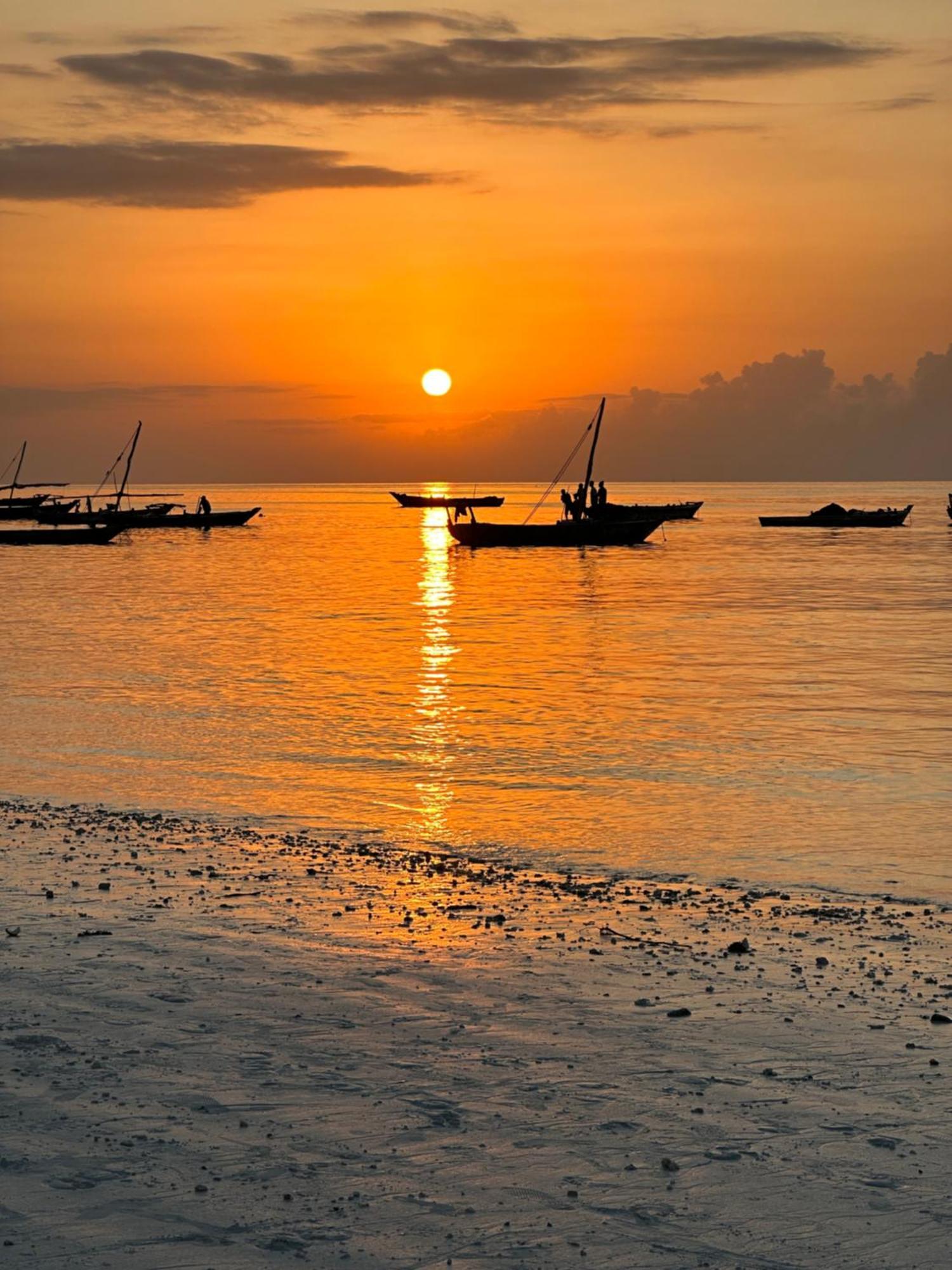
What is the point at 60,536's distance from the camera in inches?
3765

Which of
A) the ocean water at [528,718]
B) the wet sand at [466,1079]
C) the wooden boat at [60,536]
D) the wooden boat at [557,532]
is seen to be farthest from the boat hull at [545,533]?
the wet sand at [466,1079]

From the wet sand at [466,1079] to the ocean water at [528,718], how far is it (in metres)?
3.55

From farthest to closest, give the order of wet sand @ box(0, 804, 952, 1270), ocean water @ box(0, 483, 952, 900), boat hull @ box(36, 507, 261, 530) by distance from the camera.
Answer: boat hull @ box(36, 507, 261, 530)
ocean water @ box(0, 483, 952, 900)
wet sand @ box(0, 804, 952, 1270)

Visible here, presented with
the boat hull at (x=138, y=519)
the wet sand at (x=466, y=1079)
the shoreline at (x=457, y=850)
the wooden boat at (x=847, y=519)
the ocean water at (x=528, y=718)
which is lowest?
the wet sand at (x=466, y=1079)

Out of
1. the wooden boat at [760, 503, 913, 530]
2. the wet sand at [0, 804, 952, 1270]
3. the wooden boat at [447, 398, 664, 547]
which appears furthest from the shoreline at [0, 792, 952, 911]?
the wooden boat at [760, 503, 913, 530]

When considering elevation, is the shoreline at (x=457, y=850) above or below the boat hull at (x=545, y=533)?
below

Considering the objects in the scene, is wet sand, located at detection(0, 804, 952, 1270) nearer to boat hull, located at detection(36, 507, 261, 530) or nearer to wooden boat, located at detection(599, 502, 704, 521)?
wooden boat, located at detection(599, 502, 704, 521)

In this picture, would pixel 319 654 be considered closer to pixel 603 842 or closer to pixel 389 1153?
pixel 603 842

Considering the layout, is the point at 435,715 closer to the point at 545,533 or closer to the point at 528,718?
the point at 528,718

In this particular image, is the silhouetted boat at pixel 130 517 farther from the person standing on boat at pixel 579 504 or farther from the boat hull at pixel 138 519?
the person standing on boat at pixel 579 504

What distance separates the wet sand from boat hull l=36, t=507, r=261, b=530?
9834 centimetres

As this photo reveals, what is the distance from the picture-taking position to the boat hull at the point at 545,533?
91625mm

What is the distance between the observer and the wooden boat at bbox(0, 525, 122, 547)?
308ft

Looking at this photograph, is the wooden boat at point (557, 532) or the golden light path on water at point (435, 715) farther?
the wooden boat at point (557, 532)
